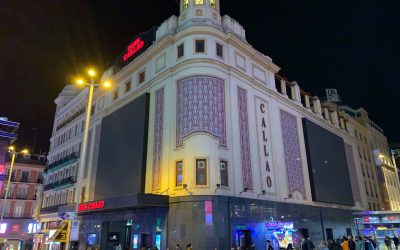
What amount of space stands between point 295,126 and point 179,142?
18.5 metres

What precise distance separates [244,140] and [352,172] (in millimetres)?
29788

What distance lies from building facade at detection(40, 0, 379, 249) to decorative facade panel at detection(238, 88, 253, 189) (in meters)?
0.12

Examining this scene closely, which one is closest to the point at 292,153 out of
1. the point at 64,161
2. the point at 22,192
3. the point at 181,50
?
the point at 181,50

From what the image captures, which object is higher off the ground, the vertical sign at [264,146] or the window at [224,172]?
the vertical sign at [264,146]

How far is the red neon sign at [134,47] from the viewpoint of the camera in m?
37.8

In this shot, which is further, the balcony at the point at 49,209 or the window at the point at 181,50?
the balcony at the point at 49,209

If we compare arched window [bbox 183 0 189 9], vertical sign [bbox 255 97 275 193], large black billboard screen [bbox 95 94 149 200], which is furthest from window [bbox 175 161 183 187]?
arched window [bbox 183 0 189 9]

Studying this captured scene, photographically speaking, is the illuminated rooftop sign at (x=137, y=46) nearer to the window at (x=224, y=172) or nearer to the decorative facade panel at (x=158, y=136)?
the decorative facade panel at (x=158, y=136)

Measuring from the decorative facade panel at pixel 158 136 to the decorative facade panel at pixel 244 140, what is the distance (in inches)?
302

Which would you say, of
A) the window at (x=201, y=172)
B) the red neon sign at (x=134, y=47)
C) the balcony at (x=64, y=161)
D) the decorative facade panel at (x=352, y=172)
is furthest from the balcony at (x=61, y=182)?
the decorative facade panel at (x=352, y=172)

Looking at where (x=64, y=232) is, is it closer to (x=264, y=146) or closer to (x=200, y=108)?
(x=200, y=108)

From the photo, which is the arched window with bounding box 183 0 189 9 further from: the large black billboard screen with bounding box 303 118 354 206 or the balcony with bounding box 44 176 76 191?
the balcony with bounding box 44 176 76 191

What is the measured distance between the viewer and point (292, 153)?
36.7 metres

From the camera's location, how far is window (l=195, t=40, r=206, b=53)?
29.6 meters
